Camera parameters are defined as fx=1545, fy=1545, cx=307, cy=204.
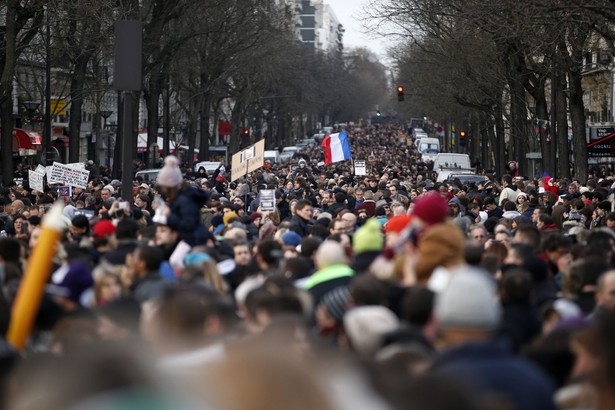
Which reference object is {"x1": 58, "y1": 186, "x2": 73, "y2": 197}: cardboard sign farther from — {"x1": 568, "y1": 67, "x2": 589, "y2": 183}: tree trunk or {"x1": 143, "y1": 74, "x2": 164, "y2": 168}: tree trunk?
{"x1": 143, "y1": 74, "x2": 164, "y2": 168}: tree trunk

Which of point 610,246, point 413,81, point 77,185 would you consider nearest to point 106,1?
point 77,185

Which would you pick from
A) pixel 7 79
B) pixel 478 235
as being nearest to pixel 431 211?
pixel 478 235

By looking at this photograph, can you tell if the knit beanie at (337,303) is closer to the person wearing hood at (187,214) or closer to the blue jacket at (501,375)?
the blue jacket at (501,375)

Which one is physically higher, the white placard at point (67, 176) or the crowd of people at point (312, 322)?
the white placard at point (67, 176)

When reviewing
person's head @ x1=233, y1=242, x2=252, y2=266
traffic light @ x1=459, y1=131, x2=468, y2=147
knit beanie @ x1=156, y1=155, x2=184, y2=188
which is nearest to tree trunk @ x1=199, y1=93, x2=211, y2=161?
traffic light @ x1=459, y1=131, x2=468, y2=147

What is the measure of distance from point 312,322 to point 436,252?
1.10 metres

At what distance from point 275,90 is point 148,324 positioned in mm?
98142

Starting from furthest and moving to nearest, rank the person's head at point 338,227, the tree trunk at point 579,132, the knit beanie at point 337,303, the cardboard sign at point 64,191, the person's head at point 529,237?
the tree trunk at point 579,132
the cardboard sign at point 64,191
the person's head at point 338,227
the person's head at point 529,237
the knit beanie at point 337,303

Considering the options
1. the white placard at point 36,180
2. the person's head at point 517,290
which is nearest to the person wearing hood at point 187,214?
the person's head at point 517,290

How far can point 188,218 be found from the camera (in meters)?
12.5

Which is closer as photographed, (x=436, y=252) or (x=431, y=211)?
(x=436, y=252)

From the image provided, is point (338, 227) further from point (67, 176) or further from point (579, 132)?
point (579, 132)

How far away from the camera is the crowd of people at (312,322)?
3.86 meters

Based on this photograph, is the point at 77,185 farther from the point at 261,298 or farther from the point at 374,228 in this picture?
the point at 261,298
